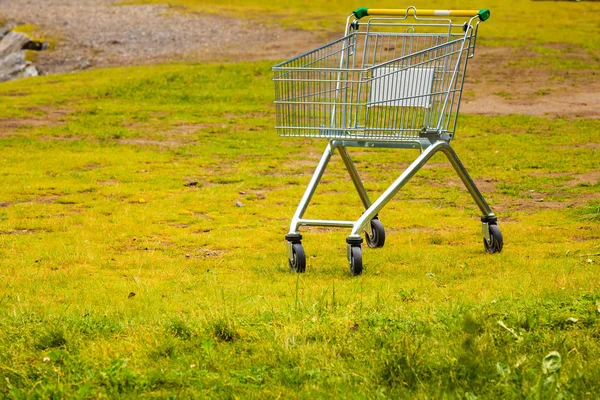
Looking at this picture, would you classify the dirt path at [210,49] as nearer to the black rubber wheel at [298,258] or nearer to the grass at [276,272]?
the grass at [276,272]

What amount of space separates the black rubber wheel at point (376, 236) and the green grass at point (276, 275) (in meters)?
0.12

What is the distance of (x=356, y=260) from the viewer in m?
6.10

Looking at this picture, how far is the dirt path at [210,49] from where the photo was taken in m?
19.0

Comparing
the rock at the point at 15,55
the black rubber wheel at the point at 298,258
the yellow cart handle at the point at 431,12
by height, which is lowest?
the rock at the point at 15,55

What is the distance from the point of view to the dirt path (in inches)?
747

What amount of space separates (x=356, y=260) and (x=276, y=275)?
2.01 ft

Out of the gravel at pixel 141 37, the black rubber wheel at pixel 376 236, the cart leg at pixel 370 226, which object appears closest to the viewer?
the cart leg at pixel 370 226

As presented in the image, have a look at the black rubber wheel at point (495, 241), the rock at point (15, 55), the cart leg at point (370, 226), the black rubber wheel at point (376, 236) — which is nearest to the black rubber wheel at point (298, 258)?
the cart leg at point (370, 226)

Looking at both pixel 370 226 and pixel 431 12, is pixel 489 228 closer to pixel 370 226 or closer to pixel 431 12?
pixel 370 226

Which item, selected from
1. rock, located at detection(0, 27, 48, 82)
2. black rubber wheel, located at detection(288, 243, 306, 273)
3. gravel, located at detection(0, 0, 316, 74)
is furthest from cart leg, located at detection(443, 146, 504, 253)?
rock, located at detection(0, 27, 48, 82)

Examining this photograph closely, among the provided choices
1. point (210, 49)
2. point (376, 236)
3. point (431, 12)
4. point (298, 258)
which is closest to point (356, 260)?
point (298, 258)

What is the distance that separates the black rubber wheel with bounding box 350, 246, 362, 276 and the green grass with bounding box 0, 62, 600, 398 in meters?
0.09

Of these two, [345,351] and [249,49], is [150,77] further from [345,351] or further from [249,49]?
[345,351]

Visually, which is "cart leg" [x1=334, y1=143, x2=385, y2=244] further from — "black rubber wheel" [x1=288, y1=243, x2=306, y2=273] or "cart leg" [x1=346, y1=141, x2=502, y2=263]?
"black rubber wheel" [x1=288, y1=243, x2=306, y2=273]
